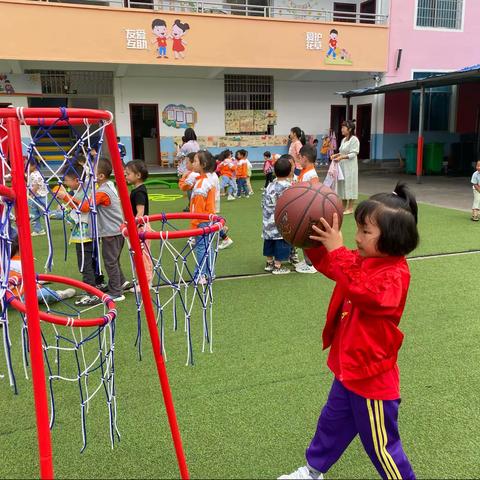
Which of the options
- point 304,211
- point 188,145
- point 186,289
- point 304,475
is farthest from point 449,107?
point 304,475

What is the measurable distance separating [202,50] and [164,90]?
7.40ft

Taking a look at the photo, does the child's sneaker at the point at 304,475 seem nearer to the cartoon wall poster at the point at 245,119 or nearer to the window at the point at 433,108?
the cartoon wall poster at the point at 245,119

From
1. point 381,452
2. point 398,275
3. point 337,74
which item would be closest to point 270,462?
point 381,452

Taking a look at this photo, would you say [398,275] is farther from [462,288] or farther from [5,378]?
[462,288]

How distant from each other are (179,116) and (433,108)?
9435mm

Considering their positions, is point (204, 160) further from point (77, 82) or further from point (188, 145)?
point (77, 82)

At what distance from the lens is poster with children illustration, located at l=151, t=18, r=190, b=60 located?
14.2 meters

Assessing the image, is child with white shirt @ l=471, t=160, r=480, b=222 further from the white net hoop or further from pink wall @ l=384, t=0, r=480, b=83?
pink wall @ l=384, t=0, r=480, b=83

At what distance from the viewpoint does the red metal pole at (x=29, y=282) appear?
4.75 feet

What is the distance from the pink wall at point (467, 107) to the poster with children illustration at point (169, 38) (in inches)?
415

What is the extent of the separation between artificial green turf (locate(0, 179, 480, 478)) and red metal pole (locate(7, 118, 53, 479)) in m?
1.11

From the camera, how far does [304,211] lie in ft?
7.13

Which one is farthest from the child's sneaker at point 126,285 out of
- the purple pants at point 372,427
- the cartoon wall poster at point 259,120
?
the cartoon wall poster at point 259,120

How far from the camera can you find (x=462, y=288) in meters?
5.09
